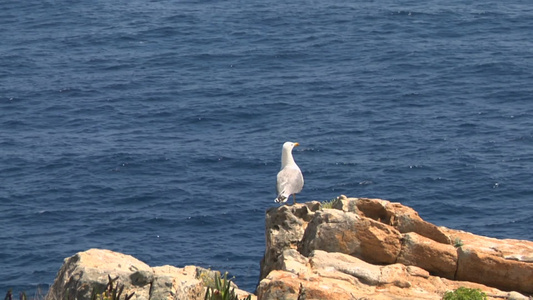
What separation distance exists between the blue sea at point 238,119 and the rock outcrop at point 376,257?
45798 mm

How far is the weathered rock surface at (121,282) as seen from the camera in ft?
96.3

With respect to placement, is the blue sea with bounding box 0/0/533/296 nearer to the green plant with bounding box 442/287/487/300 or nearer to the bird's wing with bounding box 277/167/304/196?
the bird's wing with bounding box 277/167/304/196

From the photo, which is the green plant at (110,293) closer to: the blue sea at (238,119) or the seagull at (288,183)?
the seagull at (288,183)

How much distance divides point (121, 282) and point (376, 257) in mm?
8104

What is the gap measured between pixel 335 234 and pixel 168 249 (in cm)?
6184

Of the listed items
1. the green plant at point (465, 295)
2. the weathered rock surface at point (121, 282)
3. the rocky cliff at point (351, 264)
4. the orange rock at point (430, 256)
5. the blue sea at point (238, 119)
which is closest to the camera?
the green plant at point (465, 295)

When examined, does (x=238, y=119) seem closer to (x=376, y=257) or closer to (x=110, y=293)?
(x=376, y=257)

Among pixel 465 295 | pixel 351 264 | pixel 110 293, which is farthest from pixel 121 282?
pixel 465 295

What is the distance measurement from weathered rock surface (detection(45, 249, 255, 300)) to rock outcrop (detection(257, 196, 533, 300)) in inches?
106

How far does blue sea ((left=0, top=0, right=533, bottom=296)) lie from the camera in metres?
97.5

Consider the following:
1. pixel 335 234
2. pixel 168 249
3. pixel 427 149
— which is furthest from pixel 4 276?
pixel 335 234

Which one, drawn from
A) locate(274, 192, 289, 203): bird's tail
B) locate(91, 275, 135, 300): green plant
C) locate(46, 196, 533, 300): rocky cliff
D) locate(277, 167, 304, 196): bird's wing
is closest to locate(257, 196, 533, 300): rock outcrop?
locate(46, 196, 533, 300): rocky cliff

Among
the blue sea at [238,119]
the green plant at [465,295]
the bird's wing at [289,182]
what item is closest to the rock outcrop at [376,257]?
the green plant at [465,295]

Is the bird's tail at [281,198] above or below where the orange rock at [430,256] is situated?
below
